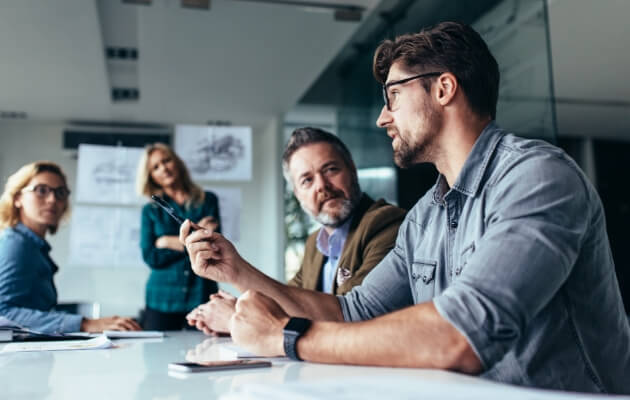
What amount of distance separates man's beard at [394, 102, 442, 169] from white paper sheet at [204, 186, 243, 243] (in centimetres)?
238

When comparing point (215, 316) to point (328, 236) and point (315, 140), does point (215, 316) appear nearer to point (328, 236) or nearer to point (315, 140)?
point (328, 236)

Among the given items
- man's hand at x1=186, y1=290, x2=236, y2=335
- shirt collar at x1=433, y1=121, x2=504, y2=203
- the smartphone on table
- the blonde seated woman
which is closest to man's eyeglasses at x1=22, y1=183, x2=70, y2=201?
the blonde seated woman

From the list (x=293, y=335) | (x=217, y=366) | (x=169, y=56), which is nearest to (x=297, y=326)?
(x=293, y=335)

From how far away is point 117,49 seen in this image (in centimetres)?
404

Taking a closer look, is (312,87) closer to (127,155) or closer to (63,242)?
(127,155)

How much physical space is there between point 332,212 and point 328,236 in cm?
13

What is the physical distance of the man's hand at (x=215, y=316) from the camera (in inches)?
62.6

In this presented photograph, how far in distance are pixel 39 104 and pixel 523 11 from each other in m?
3.24

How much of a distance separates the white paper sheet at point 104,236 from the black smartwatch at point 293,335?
121 inches

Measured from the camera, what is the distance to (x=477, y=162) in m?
1.12

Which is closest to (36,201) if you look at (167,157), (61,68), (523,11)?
(167,157)

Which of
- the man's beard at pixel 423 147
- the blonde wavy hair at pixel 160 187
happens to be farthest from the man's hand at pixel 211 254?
the blonde wavy hair at pixel 160 187

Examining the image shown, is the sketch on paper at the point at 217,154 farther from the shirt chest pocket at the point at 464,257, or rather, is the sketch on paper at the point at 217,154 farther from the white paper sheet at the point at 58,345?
the shirt chest pocket at the point at 464,257

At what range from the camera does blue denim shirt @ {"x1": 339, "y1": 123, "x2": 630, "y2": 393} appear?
32.3 inches
